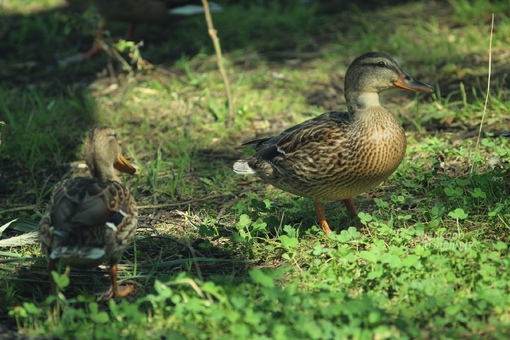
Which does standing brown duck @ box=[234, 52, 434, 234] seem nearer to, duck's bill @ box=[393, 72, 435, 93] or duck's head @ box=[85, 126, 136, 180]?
duck's bill @ box=[393, 72, 435, 93]

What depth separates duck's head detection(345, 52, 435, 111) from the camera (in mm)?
5148

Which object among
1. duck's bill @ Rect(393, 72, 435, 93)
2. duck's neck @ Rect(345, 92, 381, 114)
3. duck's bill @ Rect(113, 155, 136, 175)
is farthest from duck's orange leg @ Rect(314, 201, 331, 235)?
duck's bill @ Rect(113, 155, 136, 175)

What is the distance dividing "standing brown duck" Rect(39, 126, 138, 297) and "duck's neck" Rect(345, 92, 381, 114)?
62.4 inches

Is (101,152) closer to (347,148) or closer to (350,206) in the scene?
(347,148)

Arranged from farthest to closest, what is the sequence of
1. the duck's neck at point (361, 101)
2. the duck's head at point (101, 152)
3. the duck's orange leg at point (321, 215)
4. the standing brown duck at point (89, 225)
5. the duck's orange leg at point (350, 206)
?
the duck's orange leg at point (350, 206)
the duck's neck at point (361, 101)
the duck's orange leg at point (321, 215)
the duck's head at point (101, 152)
the standing brown duck at point (89, 225)

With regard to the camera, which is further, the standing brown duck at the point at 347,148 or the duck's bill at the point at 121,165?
the duck's bill at the point at 121,165

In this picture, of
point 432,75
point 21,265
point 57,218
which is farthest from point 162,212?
point 432,75

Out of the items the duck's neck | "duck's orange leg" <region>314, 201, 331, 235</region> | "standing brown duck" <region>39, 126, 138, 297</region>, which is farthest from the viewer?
the duck's neck

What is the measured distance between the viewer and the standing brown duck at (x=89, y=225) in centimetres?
404

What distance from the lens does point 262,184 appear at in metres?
6.17

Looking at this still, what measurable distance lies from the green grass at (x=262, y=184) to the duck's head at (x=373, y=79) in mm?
658

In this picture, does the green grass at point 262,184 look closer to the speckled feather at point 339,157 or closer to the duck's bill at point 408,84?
the speckled feather at point 339,157

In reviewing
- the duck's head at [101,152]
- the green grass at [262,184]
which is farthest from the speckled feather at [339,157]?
the duck's head at [101,152]

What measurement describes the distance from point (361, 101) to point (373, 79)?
0.53 feet
